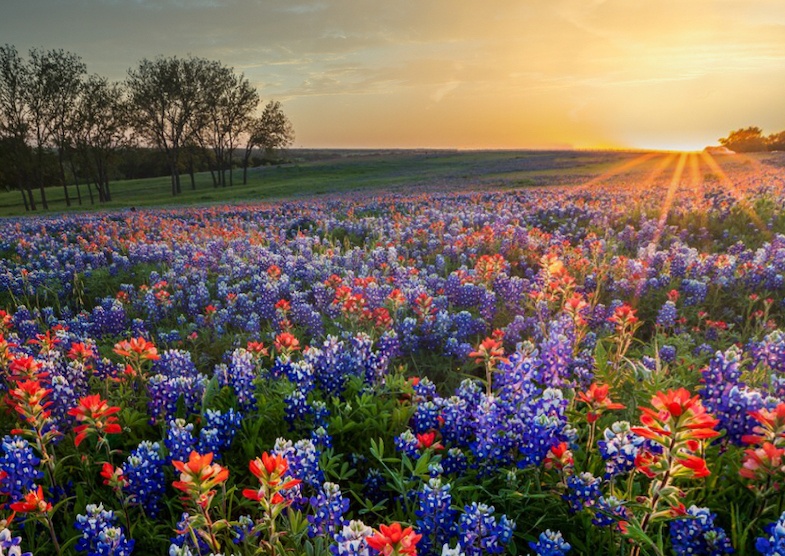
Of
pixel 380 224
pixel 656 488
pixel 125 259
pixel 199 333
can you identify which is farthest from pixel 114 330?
pixel 380 224

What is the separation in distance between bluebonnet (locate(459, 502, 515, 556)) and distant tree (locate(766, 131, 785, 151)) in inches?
3613

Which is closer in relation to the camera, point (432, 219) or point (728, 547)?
point (728, 547)

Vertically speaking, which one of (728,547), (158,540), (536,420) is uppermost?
(536,420)

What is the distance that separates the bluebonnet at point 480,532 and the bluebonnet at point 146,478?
169cm

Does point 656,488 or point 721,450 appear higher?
point 656,488

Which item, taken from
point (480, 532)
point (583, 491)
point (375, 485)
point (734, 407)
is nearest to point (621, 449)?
point (583, 491)

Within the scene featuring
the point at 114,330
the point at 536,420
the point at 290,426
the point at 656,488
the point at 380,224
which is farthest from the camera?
the point at 380,224

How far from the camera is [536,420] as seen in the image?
2.68 metres

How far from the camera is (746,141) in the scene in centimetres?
8994

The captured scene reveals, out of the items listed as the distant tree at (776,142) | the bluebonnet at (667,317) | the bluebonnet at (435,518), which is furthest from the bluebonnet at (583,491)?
the distant tree at (776,142)

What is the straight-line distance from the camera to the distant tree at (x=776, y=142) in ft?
250

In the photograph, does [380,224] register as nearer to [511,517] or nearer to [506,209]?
[506,209]

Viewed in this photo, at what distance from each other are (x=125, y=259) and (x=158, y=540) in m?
8.32

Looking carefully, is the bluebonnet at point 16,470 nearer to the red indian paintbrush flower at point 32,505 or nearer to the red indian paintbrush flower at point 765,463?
the red indian paintbrush flower at point 32,505
